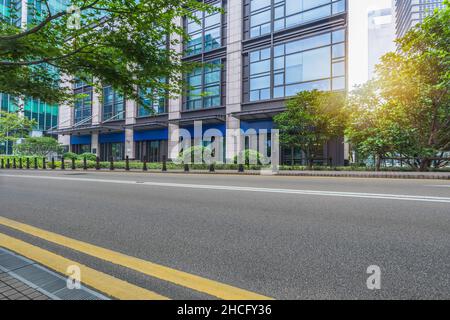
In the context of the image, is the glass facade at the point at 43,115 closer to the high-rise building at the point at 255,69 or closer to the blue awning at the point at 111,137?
the blue awning at the point at 111,137

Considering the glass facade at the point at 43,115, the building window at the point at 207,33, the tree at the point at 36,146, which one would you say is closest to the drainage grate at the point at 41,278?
the building window at the point at 207,33

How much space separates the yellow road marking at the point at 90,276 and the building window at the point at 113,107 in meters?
31.8

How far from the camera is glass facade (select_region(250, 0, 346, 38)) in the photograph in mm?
20328

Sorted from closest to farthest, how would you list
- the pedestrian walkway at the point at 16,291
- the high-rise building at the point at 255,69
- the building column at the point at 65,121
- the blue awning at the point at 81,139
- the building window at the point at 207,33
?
the pedestrian walkway at the point at 16,291 < the high-rise building at the point at 255,69 < the building window at the point at 207,33 < the blue awning at the point at 81,139 < the building column at the point at 65,121

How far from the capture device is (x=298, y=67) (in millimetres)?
21469

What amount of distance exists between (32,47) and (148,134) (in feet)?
85.1

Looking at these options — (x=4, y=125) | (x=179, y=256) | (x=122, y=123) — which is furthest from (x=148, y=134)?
(x=179, y=256)

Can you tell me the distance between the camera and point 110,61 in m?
4.77

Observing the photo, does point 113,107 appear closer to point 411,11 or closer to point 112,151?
point 112,151

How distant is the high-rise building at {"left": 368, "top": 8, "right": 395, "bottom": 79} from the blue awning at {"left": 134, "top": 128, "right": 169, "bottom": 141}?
11968 centimetres

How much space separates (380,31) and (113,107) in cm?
15579

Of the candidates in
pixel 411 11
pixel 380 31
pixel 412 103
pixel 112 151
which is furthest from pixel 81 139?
pixel 380 31

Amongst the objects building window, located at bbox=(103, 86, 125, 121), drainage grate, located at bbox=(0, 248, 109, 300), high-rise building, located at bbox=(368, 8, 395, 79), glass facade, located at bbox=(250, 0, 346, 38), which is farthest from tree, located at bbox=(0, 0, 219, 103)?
high-rise building, located at bbox=(368, 8, 395, 79)

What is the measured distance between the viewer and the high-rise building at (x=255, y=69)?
66.3ft
